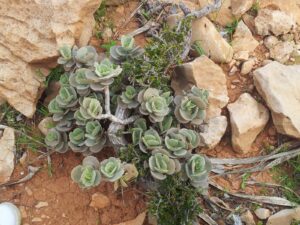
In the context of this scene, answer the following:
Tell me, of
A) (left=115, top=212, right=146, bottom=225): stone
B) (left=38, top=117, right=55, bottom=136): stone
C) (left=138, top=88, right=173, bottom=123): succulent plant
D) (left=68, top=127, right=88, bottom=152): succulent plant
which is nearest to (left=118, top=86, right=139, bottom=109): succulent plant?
(left=138, top=88, right=173, bottom=123): succulent plant

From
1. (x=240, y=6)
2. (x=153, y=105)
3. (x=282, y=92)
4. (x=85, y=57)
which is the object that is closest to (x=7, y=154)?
(x=85, y=57)

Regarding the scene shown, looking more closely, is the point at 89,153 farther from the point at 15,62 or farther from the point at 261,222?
the point at 261,222

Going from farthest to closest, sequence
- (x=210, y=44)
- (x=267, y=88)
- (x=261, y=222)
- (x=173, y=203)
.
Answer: (x=210, y=44) < (x=267, y=88) < (x=261, y=222) < (x=173, y=203)

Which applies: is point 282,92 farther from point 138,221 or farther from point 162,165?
point 138,221

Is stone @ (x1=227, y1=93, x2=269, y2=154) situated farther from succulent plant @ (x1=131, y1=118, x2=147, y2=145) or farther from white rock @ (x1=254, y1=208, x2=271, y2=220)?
succulent plant @ (x1=131, y1=118, x2=147, y2=145)

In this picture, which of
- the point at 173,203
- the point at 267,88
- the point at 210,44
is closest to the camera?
the point at 173,203

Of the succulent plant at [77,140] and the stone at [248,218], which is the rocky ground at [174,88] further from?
the succulent plant at [77,140]

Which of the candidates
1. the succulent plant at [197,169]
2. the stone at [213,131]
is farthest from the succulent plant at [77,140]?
the stone at [213,131]

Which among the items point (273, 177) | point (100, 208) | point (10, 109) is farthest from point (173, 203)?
point (10, 109)
